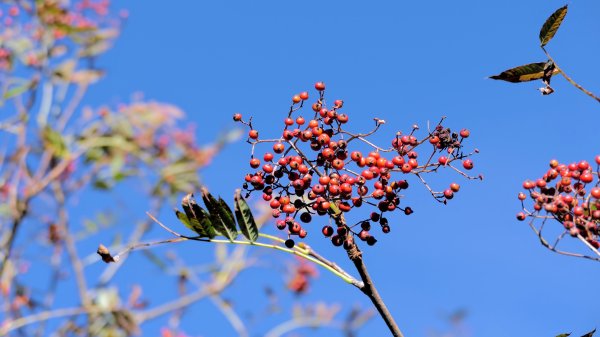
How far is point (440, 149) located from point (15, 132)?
15.6 feet

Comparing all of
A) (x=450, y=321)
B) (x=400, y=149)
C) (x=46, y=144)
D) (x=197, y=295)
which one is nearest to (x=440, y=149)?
(x=400, y=149)

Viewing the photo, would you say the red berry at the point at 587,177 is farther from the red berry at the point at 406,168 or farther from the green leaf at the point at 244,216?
the green leaf at the point at 244,216

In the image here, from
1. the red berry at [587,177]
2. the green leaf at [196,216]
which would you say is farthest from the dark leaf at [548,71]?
the green leaf at [196,216]

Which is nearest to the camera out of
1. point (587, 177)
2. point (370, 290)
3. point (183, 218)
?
point (370, 290)

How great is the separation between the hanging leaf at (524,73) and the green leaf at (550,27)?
2.3 inches

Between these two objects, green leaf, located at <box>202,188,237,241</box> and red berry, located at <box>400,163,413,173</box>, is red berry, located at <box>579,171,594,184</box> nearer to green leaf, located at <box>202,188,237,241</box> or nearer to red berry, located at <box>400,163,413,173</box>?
red berry, located at <box>400,163,413,173</box>

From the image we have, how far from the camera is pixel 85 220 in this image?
6.09 metres

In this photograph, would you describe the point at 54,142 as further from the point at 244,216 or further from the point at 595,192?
the point at 595,192

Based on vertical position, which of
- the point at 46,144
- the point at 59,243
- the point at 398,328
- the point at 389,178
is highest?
the point at 46,144

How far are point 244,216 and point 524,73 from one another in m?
0.68

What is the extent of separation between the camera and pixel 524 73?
1.62m

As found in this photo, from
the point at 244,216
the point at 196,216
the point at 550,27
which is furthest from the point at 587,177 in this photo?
the point at 196,216

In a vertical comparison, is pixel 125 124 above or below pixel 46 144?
above

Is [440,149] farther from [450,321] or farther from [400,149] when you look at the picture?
[450,321]
